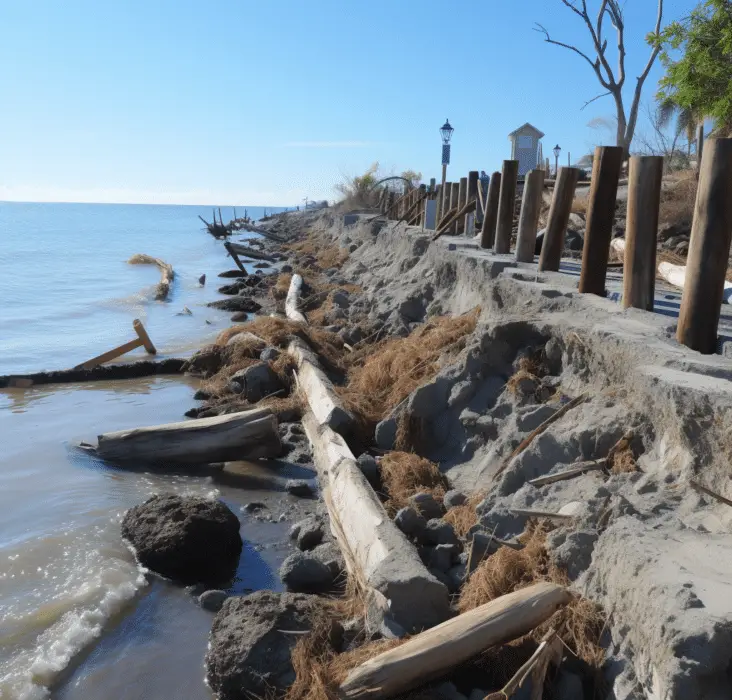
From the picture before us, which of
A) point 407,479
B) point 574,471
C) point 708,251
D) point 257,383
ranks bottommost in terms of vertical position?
point 257,383

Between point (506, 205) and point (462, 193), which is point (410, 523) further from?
point (462, 193)

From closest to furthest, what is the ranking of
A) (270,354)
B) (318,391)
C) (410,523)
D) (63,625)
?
(63,625) → (410,523) → (318,391) → (270,354)

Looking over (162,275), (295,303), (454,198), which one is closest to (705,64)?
(454,198)

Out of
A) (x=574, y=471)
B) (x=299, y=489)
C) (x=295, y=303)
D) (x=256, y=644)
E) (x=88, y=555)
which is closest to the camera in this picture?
(x=256, y=644)

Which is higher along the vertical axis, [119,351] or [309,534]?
[119,351]

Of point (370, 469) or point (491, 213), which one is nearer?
point (370, 469)

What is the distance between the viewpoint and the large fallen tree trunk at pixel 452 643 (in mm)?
3389

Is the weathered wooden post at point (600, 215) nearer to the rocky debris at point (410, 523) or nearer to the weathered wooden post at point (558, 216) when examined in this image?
the weathered wooden post at point (558, 216)

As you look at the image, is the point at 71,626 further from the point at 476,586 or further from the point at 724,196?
the point at 724,196

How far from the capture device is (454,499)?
18.4 feet

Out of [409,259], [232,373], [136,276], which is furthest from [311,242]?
[232,373]

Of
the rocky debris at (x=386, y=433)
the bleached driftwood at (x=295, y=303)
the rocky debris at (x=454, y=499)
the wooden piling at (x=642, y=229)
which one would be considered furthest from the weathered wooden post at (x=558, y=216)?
the bleached driftwood at (x=295, y=303)

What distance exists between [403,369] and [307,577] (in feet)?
12.3

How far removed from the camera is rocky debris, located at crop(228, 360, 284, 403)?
9852 millimetres
